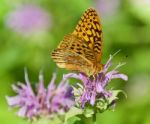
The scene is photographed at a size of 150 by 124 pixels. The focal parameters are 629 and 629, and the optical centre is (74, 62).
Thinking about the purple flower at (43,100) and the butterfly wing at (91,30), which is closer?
the butterfly wing at (91,30)

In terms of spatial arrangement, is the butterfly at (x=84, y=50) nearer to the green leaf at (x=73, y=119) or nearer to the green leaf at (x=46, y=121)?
the green leaf at (x=73, y=119)

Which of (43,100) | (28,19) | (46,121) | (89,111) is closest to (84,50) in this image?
(89,111)

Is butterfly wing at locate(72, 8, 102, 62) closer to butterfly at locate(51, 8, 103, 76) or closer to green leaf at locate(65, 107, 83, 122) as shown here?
butterfly at locate(51, 8, 103, 76)

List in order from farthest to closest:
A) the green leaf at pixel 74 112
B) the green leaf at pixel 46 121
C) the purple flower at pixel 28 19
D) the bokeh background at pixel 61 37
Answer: the purple flower at pixel 28 19 → the bokeh background at pixel 61 37 → the green leaf at pixel 46 121 → the green leaf at pixel 74 112

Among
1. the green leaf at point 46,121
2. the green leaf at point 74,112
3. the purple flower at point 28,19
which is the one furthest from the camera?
the purple flower at point 28,19

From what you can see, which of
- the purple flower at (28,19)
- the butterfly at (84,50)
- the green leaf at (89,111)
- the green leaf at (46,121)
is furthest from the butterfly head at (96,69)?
the purple flower at (28,19)

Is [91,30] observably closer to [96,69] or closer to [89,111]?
[96,69]

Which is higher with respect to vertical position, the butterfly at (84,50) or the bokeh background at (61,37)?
the butterfly at (84,50)
